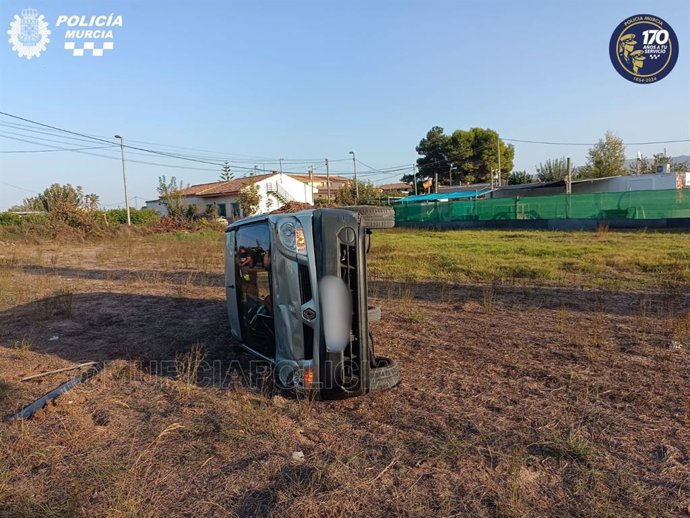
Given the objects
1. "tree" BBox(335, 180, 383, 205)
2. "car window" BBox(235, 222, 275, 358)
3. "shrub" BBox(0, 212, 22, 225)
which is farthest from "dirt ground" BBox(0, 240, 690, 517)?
"tree" BBox(335, 180, 383, 205)

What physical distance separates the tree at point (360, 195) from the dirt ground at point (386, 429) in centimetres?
4160

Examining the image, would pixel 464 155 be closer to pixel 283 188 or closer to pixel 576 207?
pixel 283 188

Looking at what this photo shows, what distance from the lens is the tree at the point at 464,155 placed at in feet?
214

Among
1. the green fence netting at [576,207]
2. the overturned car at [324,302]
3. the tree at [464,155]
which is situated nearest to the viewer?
the overturned car at [324,302]

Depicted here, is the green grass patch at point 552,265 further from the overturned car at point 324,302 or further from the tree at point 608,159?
the tree at point 608,159

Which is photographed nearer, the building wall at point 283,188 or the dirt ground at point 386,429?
the dirt ground at point 386,429

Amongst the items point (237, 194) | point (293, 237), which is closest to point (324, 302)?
point (293, 237)

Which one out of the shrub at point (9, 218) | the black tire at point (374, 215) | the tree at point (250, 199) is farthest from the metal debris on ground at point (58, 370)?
the tree at point (250, 199)

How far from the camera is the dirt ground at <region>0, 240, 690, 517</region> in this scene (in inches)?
98.7

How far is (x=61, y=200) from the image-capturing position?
2905 cm

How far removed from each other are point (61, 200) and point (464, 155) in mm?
50903

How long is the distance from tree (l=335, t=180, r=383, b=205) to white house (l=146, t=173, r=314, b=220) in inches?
205

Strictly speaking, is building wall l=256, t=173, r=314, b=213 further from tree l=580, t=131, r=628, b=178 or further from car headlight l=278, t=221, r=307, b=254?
car headlight l=278, t=221, r=307, b=254

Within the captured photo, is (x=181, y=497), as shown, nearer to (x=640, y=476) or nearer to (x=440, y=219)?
(x=640, y=476)
